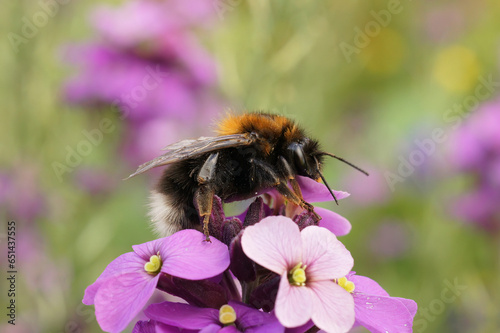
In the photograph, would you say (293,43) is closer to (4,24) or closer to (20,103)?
(20,103)

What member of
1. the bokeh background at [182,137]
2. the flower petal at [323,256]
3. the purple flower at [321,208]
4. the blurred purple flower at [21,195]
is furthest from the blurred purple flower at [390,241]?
the flower petal at [323,256]

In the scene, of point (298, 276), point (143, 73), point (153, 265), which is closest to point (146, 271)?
point (153, 265)

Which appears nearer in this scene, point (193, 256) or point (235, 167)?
point (193, 256)

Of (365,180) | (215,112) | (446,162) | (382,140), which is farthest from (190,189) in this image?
(382,140)

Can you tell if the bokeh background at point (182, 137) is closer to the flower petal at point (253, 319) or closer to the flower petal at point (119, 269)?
the flower petal at point (119, 269)

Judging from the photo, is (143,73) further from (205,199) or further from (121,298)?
(121,298)

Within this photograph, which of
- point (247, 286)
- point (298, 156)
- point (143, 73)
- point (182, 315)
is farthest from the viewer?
point (143, 73)
